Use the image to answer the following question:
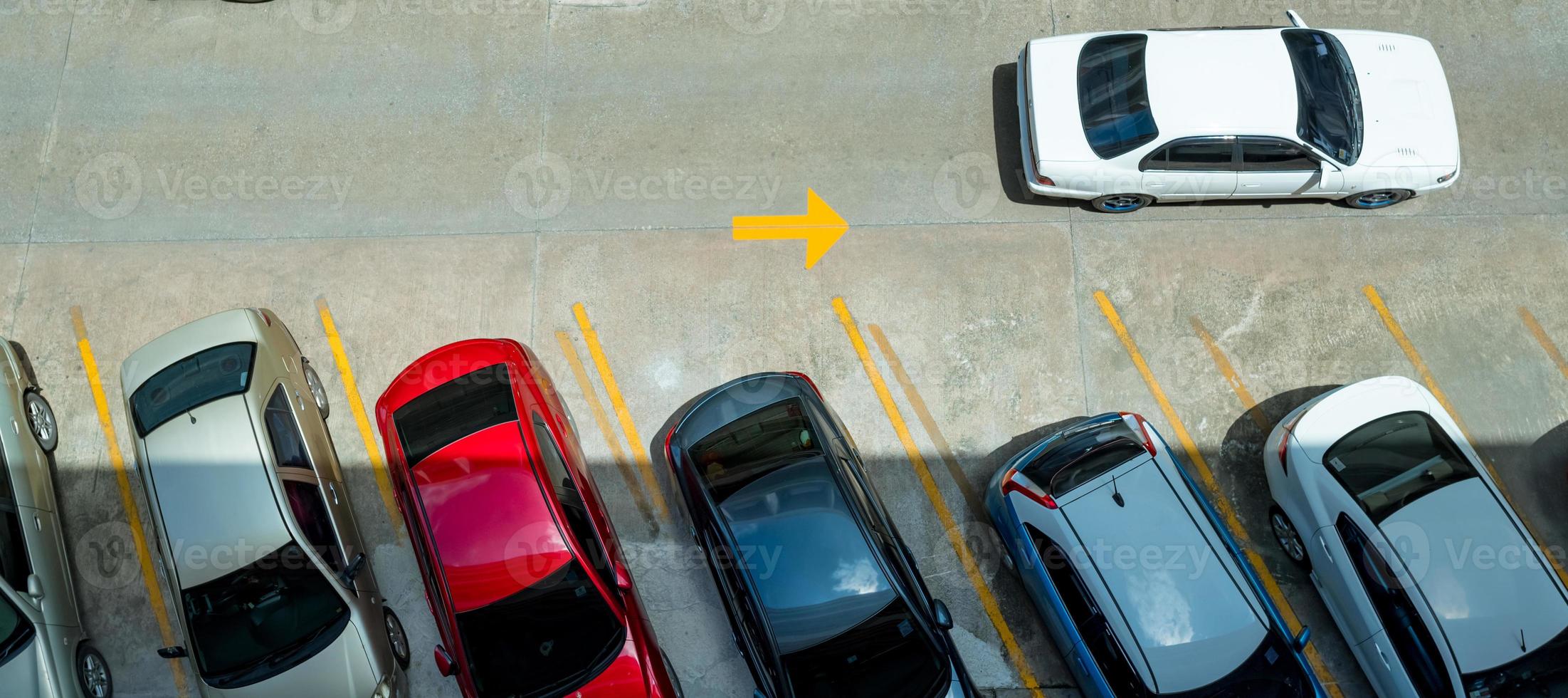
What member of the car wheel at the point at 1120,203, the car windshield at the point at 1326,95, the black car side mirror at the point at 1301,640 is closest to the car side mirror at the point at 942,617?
the black car side mirror at the point at 1301,640

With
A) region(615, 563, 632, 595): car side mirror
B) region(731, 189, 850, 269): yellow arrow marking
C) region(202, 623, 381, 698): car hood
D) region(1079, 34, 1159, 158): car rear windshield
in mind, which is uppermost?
region(1079, 34, 1159, 158): car rear windshield

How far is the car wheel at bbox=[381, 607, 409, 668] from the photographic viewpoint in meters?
7.82

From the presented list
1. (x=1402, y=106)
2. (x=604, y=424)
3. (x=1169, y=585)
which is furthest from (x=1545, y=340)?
(x=604, y=424)

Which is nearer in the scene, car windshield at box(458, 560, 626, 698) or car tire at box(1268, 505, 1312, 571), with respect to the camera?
car windshield at box(458, 560, 626, 698)

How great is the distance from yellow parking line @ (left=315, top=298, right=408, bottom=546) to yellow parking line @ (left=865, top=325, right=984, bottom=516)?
16.6 ft

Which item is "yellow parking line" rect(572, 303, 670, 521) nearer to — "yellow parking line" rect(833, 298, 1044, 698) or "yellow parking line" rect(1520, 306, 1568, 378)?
"yellow parking line" rect(833, 298, 1044, 698)

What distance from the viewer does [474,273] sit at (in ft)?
30.2


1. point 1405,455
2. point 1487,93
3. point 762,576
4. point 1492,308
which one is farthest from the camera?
point 1487,93

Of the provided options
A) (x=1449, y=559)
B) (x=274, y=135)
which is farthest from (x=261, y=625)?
(x=1449, y=559)

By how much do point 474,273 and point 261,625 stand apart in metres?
3.83

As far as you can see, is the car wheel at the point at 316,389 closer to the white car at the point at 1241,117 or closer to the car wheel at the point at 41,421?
the car wheel at the point at 41,421

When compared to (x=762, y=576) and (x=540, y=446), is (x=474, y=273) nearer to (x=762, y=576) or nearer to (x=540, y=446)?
(x=540, y=446)

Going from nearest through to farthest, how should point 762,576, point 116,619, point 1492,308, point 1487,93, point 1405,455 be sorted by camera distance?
1. point 762,576
2. point 1405,455
3. point 116,619
4. point 1492,308
5. point 1487,93

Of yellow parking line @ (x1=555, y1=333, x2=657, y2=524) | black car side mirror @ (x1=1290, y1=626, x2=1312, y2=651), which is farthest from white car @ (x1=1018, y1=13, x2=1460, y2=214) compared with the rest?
yellow parking line @ (x1=555, y1=333, x2=657, y2=524)
